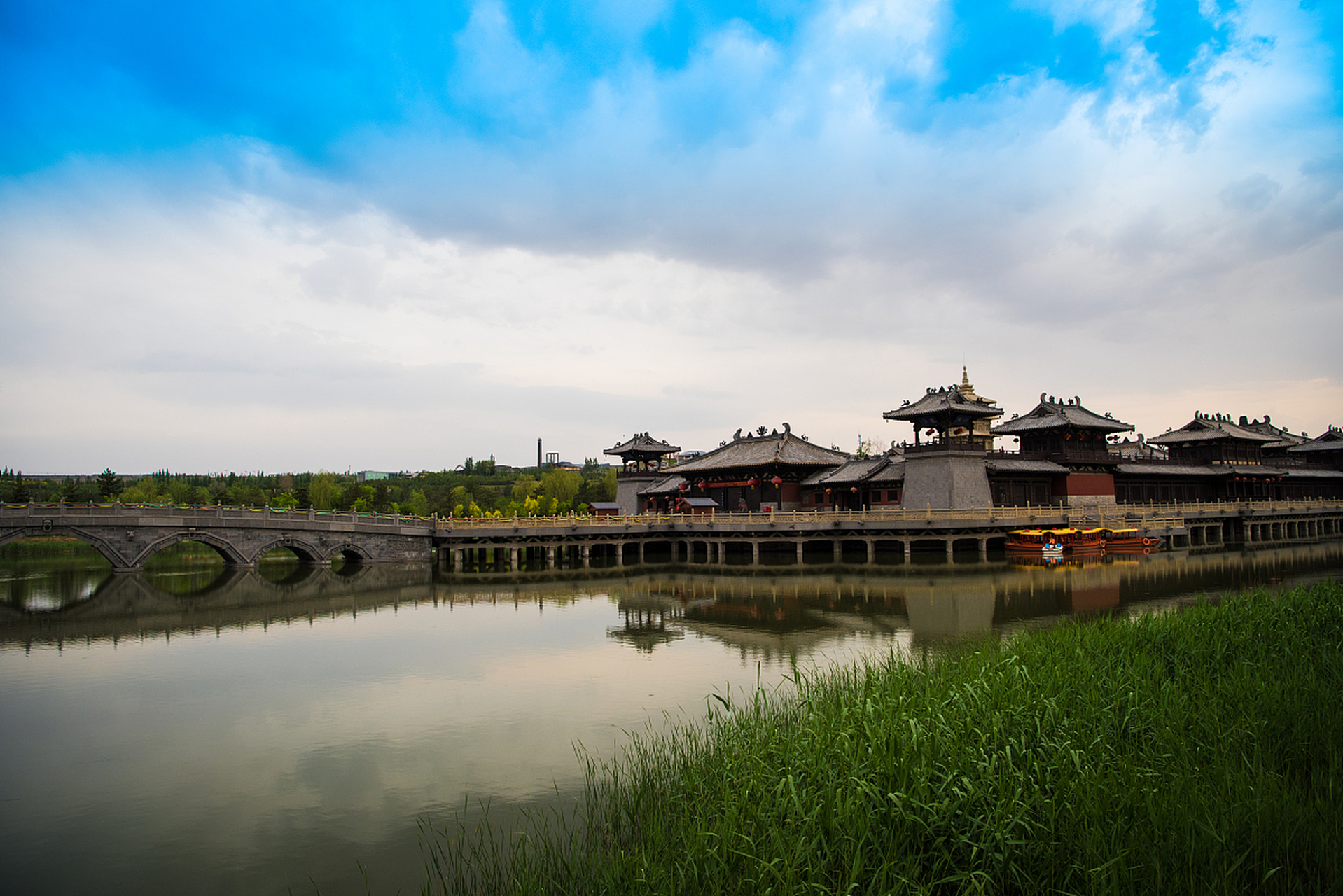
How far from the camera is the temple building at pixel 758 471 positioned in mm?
47938

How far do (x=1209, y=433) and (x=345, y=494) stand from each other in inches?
2732

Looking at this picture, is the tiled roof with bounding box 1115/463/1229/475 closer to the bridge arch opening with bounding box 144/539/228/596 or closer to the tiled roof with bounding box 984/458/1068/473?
the tiled roof with bounding box 984/458/1068/473

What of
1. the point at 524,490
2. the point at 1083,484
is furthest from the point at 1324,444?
the point at 524,490

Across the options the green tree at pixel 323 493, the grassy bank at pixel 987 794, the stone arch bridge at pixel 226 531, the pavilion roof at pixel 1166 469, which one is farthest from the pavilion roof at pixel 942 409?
the green tree at pixel 323 493

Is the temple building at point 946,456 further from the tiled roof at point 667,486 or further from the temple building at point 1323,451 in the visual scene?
the temple building at point 1323,451

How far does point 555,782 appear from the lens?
976cm

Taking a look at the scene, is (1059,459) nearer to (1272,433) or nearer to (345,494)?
(1272,433)

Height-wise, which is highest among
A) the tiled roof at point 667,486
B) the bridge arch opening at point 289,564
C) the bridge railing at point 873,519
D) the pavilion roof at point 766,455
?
the pavilion roof at point 766,455

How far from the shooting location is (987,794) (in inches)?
258

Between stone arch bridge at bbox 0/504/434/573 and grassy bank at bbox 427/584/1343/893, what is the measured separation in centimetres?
3193

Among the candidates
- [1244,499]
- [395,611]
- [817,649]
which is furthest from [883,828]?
[1244,499]

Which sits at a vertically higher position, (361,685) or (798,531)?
(798,531)

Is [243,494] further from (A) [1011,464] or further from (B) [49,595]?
(A) [1011,464]

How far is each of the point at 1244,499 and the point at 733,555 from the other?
39995mm
